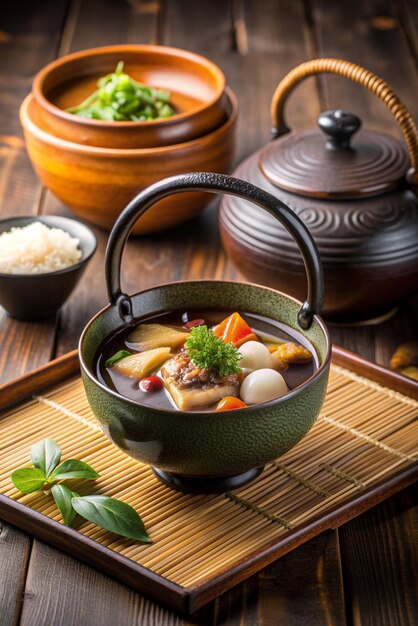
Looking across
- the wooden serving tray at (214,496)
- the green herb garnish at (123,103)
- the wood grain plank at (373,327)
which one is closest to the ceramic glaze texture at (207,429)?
the wooden serving tray at (214,496)

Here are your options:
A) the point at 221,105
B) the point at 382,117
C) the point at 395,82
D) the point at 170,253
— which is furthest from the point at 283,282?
the point at 395,82

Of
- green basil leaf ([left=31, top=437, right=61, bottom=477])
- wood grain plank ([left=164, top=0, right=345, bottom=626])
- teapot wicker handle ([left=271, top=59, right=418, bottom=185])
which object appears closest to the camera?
green basil leaf ([left=31, top=437, right=61, bottom=477])

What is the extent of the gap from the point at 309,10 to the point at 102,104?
1.73 meters

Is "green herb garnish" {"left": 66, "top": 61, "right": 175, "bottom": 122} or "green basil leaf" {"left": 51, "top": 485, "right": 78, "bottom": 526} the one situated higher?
"green herb garnish" {"left": 66, "top": 61, "right": 175, "bottom": 122}

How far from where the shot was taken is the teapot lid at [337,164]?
2016 millimetres

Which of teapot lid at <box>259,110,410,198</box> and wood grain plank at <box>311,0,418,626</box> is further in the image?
teapot lid at <box>259,110,410,198</box>

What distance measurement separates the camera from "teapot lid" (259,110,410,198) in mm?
2016

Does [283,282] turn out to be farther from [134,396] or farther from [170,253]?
[134,396]

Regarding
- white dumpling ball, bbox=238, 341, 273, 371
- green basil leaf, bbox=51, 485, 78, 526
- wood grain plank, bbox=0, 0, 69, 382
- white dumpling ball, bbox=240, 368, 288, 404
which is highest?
white dumpling ball, bbox=240, 368, 288, 404

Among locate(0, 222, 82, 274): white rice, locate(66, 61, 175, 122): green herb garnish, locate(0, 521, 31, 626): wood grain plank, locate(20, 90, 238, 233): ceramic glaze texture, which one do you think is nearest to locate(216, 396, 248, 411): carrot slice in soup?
locate(0, 521, 31, 626): wood grain plank

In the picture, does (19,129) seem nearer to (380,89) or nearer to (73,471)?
(380,89)

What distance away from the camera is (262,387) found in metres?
1.44

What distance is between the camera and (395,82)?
3.21 metres

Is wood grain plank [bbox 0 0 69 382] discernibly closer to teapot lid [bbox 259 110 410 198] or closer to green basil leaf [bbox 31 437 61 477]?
green basil leaf [bbox 31 437 61 477]
